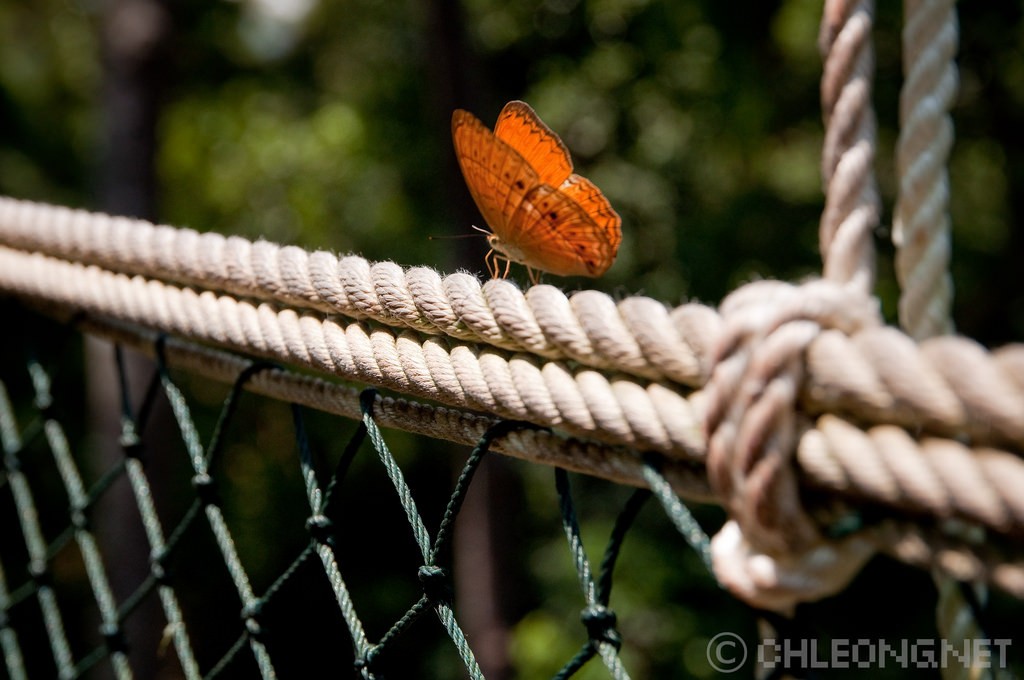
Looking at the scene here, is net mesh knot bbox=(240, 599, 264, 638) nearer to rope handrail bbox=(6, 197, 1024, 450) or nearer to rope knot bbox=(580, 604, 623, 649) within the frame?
rope handrail bbox=(6, 197, 1024, 450)

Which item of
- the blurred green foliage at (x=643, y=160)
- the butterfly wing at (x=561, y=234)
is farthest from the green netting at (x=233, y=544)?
the blurred green foliage at (x=643, y=160)

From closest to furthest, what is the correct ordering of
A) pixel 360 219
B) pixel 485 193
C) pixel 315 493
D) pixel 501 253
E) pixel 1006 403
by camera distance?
1. pixel 1006 403
2. pixel 315 493
3. pixel 485 193
4. pixel 501 253
5. pixel 360 219

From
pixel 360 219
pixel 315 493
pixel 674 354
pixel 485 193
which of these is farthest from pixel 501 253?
pixel 360 219

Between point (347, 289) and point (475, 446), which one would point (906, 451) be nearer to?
point (475, 446)

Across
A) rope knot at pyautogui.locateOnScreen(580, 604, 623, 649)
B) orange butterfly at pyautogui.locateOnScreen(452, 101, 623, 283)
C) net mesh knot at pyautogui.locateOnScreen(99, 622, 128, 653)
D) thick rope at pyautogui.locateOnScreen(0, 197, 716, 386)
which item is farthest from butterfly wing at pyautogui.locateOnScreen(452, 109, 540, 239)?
net mesh knot at pyautogui.locateOnScreen(99, 622, 128, 653)

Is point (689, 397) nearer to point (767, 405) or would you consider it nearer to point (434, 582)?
point (767, 405)

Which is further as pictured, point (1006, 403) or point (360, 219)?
point (360, 219)
